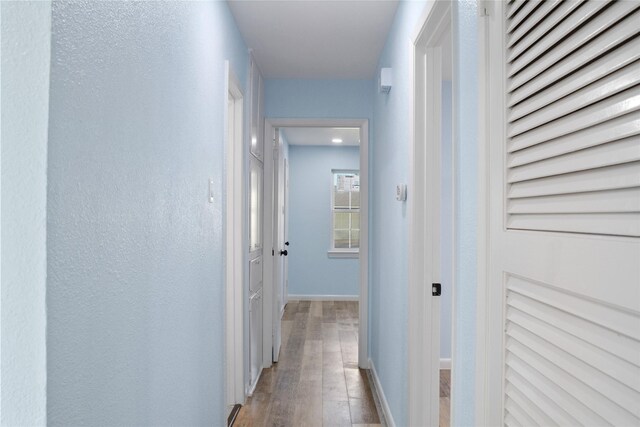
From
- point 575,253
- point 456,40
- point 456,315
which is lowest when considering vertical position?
point 456,315

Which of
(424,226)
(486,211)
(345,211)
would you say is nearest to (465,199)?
(486,211)

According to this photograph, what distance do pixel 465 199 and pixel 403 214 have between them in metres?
1.02

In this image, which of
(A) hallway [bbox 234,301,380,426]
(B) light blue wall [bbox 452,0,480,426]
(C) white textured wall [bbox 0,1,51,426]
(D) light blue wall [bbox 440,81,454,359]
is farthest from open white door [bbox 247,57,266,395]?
(C) white textured wall [bbox 0,1,51,426]

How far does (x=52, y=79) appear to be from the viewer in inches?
33.8

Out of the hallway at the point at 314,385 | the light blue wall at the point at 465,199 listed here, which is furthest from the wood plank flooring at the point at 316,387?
the light blue wall at the point at 465,199

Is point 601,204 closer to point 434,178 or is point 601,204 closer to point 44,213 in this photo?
point 44,213

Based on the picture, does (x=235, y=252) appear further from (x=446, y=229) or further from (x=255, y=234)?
(x=446, y=229)

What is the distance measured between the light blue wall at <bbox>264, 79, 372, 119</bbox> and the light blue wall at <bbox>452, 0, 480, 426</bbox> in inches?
98.1

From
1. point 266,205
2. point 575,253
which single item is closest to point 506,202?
point 575,253

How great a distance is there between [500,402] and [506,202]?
1.53ft

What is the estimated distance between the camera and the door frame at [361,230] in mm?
3869

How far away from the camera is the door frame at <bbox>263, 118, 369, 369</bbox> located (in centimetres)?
387

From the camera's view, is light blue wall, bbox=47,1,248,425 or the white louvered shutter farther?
light blue wall, bbox=47,1,248,425

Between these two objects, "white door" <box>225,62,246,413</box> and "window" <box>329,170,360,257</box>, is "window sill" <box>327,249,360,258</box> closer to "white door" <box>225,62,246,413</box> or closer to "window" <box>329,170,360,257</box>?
"window" <box>329,170,360,257</box>
